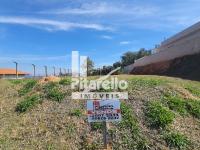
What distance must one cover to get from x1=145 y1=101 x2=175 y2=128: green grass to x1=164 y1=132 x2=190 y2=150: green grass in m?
0.44

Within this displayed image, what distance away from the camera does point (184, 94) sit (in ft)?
36.8

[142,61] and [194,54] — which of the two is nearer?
[194,54]

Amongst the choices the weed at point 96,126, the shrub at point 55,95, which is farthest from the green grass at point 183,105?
the shrub at point 55,95

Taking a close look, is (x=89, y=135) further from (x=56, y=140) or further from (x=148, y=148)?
(x=148, y=148)

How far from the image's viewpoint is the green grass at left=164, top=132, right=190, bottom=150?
29.0ft

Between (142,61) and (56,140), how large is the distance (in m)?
27.6

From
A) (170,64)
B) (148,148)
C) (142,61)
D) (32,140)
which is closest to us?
(148,148)

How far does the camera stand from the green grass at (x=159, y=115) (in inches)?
375

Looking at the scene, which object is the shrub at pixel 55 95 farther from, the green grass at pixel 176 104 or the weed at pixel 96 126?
the green grass at pixel 176 104

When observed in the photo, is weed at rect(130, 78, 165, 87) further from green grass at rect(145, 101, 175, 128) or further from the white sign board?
the white sign board

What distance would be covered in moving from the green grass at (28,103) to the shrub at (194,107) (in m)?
4.56

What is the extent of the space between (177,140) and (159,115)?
1.01 metres

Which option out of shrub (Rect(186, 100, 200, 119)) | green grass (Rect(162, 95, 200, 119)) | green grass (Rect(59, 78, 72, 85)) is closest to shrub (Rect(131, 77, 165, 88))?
green grass (Rect(162, 95, 200, 119))

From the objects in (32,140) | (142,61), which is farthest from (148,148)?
(142,61)
